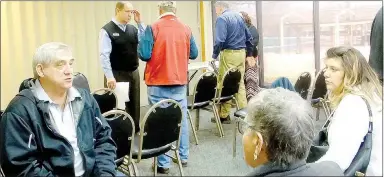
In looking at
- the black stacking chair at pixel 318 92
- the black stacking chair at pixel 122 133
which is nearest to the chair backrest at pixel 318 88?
the black stacking chair at pixel 318 92

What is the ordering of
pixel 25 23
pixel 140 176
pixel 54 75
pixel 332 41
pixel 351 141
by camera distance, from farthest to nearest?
pixel 332 41
pixel 25 23
pixel 140 176
pixel 54 75
pixel 351 141

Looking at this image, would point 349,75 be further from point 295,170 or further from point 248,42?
point 248,42

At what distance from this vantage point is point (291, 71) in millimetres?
7043

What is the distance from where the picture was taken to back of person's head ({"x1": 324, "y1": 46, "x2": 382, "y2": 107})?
5.97 ft

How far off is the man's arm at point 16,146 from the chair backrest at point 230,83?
2.65 meters

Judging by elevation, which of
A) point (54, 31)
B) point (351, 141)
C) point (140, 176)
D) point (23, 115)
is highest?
point (54, 31)

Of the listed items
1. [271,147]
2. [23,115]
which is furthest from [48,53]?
[271,147]

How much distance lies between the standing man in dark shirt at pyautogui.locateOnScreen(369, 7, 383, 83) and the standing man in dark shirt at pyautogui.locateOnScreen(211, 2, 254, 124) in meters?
2.39

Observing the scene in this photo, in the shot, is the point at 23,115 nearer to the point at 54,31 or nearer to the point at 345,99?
the point at 345,99

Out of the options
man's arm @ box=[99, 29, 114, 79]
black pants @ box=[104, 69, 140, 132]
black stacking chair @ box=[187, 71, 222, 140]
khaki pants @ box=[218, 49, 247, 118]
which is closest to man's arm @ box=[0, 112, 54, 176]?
man's arm @ box=[99, 29, 114, 79]

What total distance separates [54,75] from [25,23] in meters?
3.24

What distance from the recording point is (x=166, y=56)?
11.1ft

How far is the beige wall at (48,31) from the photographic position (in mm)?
4750

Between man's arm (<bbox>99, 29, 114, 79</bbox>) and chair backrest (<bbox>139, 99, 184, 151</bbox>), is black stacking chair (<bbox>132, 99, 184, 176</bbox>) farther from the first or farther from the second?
man's arm (<bbox>99, 29, 114, 79</bbox>)
